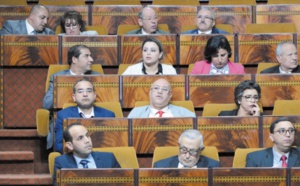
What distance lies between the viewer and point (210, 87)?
3.34m

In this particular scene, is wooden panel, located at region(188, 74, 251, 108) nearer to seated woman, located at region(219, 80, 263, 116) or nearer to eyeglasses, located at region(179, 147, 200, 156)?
seated woman, located at region(219, 80, 263, 116)

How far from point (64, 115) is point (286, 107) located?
0.67m

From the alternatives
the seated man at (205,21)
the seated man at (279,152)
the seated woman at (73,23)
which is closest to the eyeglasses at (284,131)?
the seated man at (279,152)

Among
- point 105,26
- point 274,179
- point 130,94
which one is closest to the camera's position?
point 274,179

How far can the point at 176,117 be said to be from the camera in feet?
10.1

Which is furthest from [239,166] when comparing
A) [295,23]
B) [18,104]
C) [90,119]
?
[295,23]

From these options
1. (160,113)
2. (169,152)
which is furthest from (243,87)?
(169,152)

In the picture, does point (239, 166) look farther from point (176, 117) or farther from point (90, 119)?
point (90, 119)

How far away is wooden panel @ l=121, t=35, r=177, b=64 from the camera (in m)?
3.61

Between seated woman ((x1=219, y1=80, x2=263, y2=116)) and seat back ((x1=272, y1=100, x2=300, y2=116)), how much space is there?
8 centimetres

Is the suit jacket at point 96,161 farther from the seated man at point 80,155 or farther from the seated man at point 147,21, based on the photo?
the seated man at point 147,21

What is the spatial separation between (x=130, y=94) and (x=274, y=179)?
0.74 metres

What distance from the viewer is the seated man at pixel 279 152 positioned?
2.87 meters

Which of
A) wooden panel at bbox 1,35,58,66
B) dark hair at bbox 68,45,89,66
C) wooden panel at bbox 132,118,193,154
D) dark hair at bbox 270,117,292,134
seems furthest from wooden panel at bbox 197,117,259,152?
wooden panel at bbox 1,35,58,66
